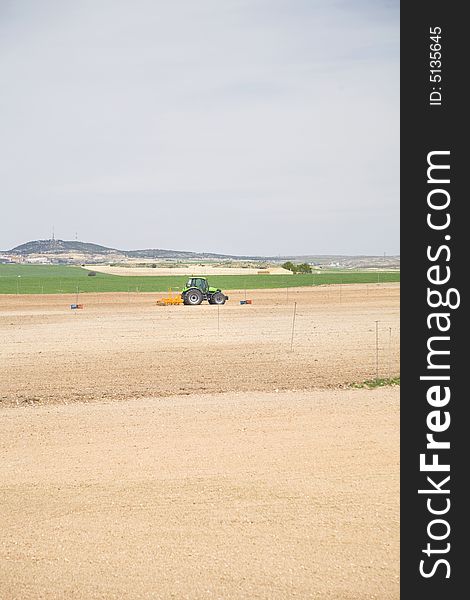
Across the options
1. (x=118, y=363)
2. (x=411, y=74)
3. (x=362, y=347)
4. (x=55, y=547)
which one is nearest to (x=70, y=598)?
(x=55, y=547)

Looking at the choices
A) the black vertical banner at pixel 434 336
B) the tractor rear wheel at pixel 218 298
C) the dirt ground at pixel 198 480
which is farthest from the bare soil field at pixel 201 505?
the tractor rear wheel at pixel 218 298

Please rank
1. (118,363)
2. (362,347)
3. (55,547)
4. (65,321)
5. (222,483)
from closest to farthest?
(55,547)
(222,483)
(118,363)
(362,347)
(65,321)

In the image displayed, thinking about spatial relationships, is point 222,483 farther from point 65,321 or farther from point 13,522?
point 65,321

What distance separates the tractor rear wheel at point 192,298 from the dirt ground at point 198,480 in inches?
851

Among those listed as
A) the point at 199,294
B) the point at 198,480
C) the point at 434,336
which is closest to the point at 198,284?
the point at 199,294

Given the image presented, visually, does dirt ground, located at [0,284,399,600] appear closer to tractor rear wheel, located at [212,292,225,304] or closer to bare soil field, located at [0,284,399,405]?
bare soil field, located at [0,284,399,405]

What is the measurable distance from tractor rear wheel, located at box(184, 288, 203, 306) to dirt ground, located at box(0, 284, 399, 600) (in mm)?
21615

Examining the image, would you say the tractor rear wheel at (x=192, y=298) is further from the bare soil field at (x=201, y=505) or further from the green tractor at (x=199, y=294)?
the bare soil field at (x=201, y=505)

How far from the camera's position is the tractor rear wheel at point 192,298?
139 ft

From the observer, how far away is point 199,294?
42625 mm

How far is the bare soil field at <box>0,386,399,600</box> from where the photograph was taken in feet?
23.4

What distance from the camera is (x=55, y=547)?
309 inches

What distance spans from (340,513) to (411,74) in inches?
212

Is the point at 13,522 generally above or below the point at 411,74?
below
